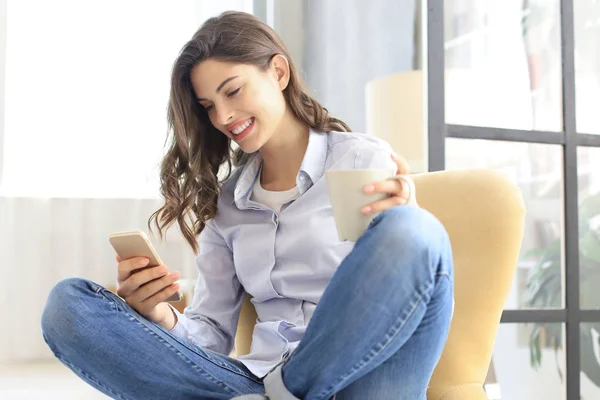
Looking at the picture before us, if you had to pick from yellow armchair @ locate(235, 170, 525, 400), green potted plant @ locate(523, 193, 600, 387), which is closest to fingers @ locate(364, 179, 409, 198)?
yellow armchair @ locate(235, 170, 525, 400)

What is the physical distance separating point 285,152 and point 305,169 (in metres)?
0.12

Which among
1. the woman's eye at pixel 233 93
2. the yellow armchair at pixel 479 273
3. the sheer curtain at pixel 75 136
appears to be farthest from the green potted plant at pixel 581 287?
the sheer curtain at pixel 75 136

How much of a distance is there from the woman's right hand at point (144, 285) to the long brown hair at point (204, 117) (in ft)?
0.77

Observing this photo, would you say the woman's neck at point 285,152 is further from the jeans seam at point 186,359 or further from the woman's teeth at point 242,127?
the jeans seam at point 186,359

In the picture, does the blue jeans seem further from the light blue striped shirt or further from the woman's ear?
the woman's ear

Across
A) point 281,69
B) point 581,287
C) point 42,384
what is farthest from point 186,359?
point 42,384

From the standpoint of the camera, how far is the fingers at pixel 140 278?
1.10m

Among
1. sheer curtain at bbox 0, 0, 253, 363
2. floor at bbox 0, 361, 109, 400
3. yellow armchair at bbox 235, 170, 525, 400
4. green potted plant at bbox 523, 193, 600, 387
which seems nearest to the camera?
yellow armchair at bbox 235, 170, 525, 400

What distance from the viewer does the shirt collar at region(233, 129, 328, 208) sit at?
1339 millimetres

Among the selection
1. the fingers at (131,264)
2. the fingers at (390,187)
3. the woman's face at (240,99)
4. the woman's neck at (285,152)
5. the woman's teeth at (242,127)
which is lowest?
the fingers at (131,264)

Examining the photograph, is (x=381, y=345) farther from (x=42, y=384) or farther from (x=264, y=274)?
(x=42, y=384)

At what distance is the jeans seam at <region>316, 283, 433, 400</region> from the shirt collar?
1.59 feet

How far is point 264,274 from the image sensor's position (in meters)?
1.32

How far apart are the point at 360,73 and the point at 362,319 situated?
2069 millimetres
